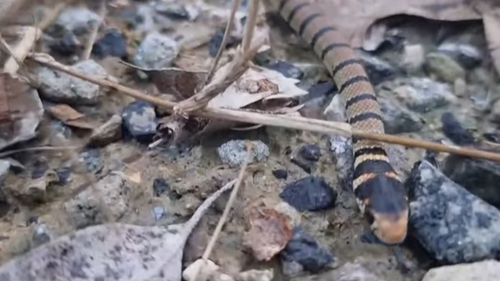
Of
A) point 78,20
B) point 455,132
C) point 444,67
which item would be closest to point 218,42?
point 78,20

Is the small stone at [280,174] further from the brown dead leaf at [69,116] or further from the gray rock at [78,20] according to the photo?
the gray rock at [78,20]

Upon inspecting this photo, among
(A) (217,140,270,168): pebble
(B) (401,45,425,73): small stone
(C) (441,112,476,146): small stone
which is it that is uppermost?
(B) (401,45,425,73): small stone

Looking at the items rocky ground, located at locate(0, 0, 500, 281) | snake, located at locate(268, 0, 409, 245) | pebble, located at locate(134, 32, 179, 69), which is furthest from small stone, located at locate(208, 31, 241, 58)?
snake, located at locate(268, 0, 409, 245)

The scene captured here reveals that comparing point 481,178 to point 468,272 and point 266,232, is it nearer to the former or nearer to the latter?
point 468,272

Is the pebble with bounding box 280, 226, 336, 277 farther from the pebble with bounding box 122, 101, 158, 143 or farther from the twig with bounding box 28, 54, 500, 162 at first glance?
the pebble with bounding box 122, 101, 158, 143

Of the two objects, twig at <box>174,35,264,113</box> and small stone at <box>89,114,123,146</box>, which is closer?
twig at <box>174,35,264,113</box>

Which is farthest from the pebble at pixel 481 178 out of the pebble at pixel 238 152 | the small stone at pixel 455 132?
the pebble at pixel 238 152

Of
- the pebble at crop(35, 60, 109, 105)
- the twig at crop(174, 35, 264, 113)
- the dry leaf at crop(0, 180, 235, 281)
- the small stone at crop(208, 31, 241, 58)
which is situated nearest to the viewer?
the twig at crop(174, 35, 264, 113)
